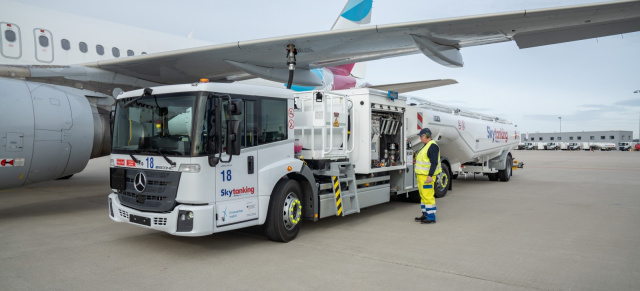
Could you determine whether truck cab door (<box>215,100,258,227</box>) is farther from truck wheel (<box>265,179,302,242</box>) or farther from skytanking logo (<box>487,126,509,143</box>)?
skytanking logo (<box>487,126,509,143</box>)

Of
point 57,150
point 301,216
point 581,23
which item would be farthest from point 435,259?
point 57,150

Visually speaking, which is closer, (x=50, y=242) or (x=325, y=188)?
(x=50, y=242)

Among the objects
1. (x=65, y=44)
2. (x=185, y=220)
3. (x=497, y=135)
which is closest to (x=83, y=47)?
(x=65, y=44)

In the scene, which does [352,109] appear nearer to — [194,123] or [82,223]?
[194,123]

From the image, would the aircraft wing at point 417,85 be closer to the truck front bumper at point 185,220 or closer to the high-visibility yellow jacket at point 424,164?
the high-visibility yellow jacket at point 424,164

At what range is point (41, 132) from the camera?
740cm

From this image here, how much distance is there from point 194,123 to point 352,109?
3517 millimetres

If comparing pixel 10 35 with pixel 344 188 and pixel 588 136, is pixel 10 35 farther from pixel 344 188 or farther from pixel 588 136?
pixel 588 136

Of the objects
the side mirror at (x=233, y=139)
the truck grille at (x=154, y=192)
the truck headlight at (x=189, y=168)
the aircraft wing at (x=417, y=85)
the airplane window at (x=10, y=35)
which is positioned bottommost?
the truck grille at (x=154, y=192)

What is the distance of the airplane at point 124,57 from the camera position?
7.20m

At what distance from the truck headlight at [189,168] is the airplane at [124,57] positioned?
3.98m

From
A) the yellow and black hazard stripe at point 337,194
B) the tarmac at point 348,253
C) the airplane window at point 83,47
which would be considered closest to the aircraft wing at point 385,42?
the airplane window at point 83,47

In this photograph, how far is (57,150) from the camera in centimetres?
773

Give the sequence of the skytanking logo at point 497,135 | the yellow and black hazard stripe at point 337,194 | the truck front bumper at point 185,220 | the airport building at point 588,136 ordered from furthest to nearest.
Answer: the airport building at point 588,136 → the skytanking logo at point 497,135 → the yellow and black hazard stripe at point 337,194 → the truck front bumper at point 185,220
